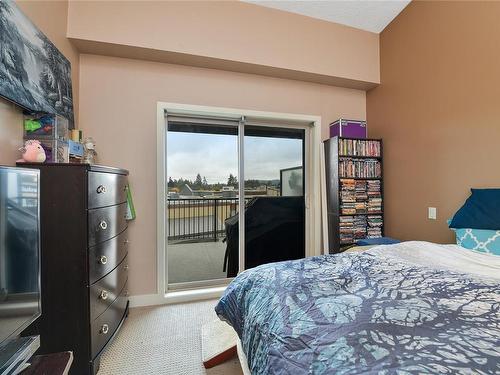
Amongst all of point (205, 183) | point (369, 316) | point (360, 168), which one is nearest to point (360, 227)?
point (360, 168)

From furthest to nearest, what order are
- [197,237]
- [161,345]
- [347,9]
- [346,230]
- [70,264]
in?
[197,237] → [346,230] → [347,9] → [161,345] → [70,264]

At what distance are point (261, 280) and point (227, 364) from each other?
83 centimetres

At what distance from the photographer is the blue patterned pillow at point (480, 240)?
1659 mm

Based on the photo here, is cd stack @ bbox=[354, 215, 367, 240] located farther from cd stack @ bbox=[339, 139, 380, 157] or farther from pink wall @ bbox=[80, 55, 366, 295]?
pink wall @ bbox=[80, 55, 366, 295]

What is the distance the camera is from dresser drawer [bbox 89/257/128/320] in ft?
5.03

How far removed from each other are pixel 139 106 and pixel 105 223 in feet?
4.37

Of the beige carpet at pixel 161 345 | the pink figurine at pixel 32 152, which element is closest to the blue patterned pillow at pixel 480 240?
the beige carpet at pixel 161 345

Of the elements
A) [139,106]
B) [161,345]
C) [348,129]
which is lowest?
[161,345]

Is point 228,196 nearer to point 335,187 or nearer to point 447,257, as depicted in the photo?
point 335,187

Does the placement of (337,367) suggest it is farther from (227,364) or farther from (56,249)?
(56,249)

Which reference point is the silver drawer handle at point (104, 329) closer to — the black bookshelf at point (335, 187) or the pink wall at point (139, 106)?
the pink wall at point (139, 106)

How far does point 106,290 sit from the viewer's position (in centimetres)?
170

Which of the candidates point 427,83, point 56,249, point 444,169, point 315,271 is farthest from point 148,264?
point 427,83

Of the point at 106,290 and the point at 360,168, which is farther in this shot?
the point at 360,168
